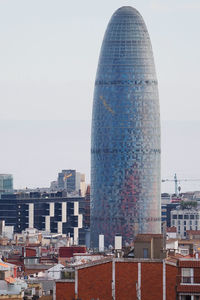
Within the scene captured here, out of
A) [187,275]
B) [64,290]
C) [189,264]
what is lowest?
[64,290]

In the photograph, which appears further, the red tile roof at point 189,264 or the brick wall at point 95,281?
the brick wall at point 95,281

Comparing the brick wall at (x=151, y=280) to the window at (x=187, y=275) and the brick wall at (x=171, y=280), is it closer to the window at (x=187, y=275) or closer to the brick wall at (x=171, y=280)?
the brick wall at (x=171, y=280)

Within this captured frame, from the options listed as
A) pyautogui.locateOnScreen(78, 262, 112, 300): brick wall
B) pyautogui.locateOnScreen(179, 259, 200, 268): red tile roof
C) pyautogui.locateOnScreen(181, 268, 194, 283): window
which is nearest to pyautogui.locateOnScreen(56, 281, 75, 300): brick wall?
pyautogui.locateOnScreen(78, 262, 112, 300): brick wall

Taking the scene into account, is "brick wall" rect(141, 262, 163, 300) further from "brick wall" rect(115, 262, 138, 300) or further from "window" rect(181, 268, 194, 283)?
"window" rect(181, 268, 194, 283)

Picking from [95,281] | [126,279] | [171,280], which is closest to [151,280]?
[171,280]

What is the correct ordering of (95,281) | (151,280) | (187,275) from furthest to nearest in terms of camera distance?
(95,281) → (151,280) → (187,275)

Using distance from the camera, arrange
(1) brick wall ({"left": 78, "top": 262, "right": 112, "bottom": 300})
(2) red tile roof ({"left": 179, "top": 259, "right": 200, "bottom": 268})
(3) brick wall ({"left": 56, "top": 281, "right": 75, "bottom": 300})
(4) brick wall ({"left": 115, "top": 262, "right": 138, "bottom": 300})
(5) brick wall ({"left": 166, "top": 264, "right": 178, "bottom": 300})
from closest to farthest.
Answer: (2) red tile roof ({"left": 179, "top": 259, "right": 200, "bottom": 268}), (5) brick wall ({"left": 166, "top": 264, "right": 178, "bottom": 300}), (4) brick wall ({"left": 115, "top": 262, "right": 138, "bottom": 300}), (1) brick wall ({"left": 78, "top": 262, "right": 112, "bottom": 300}), (3) brick wall ({"left": 56, "top": 281, "right": 75, "bottom": 300})

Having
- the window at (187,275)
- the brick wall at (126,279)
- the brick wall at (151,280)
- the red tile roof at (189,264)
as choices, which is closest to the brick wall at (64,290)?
the brick wall at (126,279)

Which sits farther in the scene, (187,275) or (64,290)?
(64,290)

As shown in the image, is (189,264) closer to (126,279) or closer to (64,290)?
(126,279)

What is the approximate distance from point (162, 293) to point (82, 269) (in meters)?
4.13

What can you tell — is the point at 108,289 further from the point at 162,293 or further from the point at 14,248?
the point at 14,248

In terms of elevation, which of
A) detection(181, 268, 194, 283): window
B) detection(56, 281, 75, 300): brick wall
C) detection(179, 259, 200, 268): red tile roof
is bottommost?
detection(56, 281, 75, 300): brick wall

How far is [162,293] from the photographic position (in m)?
68.2
